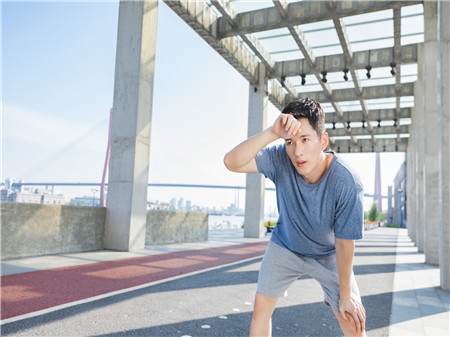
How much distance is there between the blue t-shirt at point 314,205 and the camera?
6.66 ft

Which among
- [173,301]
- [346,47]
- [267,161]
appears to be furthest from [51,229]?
[346,47]

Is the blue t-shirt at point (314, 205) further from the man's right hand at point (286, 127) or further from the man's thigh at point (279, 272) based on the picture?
the man's right hand at point (286, 127)

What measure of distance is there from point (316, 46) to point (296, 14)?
12.1 feet

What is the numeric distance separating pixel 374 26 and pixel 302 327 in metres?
14.3

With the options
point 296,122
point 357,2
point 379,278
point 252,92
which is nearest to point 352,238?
point 296,122

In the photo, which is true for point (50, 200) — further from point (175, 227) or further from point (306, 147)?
point (306, 147)

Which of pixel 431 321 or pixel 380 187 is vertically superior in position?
pixel 380 187

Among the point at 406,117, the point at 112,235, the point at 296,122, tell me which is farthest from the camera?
the point at 406,117

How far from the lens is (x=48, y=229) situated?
826 centimetres

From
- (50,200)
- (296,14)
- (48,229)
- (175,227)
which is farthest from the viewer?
(50,200)

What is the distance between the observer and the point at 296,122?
1.96m

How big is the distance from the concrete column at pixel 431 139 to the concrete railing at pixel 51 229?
8.39m

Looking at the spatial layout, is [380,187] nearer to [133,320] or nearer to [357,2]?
[357,2]

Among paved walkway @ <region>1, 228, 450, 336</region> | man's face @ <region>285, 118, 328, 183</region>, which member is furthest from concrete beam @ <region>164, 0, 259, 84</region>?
man's face @ <region>285, 118, 328, 183</region>
